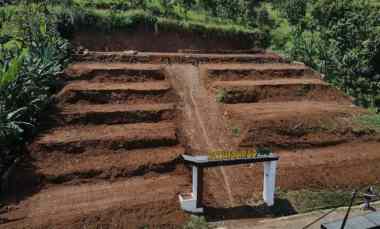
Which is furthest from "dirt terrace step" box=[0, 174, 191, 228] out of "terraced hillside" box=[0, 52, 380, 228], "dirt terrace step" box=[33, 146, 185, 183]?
"dirt terrace step" box=[33, 146, 185, 183]

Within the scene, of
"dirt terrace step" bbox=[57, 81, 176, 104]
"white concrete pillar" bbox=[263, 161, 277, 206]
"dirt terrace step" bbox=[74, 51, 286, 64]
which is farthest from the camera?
"dirt terrace step" bbox=[74, 51, 286, 64]

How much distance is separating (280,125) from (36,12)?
13299 mm

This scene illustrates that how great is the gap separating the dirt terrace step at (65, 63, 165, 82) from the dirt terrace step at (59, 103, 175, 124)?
7.62ft

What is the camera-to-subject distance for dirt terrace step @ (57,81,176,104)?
16234 mm

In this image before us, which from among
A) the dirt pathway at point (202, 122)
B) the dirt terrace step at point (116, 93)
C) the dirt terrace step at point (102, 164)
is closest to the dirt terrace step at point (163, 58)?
the dirt pathway at point (202, 122)

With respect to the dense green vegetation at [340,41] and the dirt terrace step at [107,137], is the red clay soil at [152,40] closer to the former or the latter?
the dense green vegetation at [340,41]

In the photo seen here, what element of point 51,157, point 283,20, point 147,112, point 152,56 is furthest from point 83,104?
point 283,20

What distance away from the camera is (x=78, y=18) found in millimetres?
23203

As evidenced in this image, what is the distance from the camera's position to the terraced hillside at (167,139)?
1162 cm

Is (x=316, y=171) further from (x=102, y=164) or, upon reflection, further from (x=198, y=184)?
(x=102, y=164)

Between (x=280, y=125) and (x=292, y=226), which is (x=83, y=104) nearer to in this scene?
(x=280, y=125)

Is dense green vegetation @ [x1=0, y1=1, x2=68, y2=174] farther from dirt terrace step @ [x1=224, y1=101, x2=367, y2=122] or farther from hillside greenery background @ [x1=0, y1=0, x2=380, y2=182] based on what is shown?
dirt terrace step @ [x1=224, y1=101, x2=367, y2=122]

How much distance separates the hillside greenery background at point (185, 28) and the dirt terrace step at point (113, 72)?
0.87 m

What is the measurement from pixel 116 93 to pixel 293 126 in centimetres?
707
